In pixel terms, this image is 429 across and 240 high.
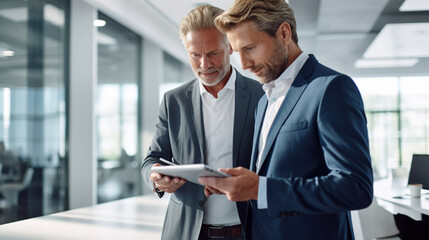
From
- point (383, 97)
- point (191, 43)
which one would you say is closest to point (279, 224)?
point (191, 43)

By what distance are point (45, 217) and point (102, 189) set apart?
2.17 meters

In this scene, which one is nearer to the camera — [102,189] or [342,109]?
[342,109]

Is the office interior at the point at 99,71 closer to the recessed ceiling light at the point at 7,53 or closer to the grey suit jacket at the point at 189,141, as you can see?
the recessed ceiling light at the point at 7,53

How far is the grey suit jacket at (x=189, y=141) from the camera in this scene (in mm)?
1829

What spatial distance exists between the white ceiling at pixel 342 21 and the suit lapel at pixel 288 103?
673 cm

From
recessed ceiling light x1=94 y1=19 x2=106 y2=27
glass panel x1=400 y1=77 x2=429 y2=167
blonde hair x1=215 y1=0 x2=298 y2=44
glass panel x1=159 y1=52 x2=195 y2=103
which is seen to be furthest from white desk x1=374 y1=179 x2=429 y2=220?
glass panel x1=400 y1=77 x2=429 y2=167

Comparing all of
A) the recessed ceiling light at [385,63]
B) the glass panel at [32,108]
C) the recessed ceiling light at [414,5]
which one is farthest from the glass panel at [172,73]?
the recessed ceiling light at [414,5]

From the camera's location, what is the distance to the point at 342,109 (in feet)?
4.05

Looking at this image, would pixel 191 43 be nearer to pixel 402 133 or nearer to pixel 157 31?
pixel 157 31

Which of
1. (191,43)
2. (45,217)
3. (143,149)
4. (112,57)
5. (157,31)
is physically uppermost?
(157,31)

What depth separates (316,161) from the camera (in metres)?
1.33

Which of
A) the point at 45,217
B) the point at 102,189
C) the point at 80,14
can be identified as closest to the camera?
the point at 45,217

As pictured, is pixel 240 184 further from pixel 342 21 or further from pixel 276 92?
pixel 342 21

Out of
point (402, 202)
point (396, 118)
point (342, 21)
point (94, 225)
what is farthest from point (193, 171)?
point (396, 118)
